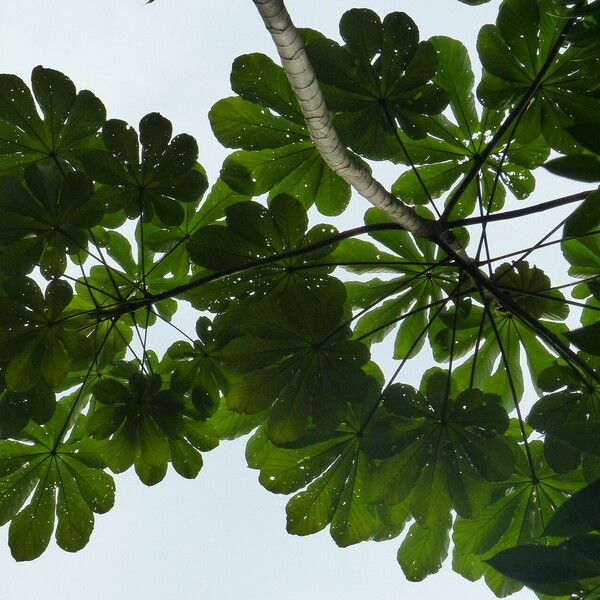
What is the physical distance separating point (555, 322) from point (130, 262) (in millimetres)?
1775

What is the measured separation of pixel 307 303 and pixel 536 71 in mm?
1115

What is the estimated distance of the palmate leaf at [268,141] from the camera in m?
2.31

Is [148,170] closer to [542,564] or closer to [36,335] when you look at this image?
[36,335]

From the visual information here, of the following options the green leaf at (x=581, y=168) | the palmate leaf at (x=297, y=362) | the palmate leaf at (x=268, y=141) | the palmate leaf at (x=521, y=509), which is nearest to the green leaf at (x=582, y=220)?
the green leaf at (x=581, y=168)

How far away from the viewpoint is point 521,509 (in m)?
2.65

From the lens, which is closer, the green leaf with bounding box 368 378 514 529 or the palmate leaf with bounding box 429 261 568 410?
the green leaf with bounding box 368 378 514 529

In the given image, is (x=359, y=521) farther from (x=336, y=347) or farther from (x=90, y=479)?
(x=90, y=479)

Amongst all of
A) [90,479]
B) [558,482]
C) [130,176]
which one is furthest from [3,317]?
[558,482]

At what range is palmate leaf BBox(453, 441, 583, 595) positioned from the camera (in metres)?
2.56

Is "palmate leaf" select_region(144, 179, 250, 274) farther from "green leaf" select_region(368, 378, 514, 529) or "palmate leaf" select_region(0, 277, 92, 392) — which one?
"green leaf" select_region(368, 378, 514, 529)

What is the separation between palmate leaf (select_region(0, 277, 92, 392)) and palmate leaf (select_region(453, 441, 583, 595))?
1.52 meters

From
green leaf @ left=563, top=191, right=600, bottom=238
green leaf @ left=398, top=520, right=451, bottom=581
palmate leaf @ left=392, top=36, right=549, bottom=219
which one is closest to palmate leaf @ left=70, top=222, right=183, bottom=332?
palmate leaf @ left=392, top=36, right=549, bottom=219

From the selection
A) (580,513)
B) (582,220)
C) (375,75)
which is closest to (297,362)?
(375,75)

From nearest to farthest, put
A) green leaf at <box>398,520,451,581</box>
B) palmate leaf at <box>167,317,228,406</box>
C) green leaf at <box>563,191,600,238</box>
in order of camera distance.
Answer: green leaf at <box>563,191,600,238</box> → palmate leaf at <box>167,317,228,406</box> → green leaf at <box>398,520,451,581</box>
